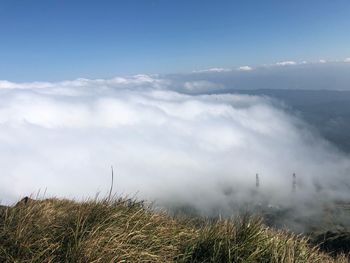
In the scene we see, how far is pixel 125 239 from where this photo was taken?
8.68 m

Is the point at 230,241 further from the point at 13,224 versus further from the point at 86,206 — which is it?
the point at 13,224

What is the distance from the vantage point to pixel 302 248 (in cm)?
1046

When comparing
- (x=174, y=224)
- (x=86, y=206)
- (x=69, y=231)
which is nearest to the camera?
(x=69, y=231)

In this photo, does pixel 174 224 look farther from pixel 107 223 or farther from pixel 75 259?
pixel 75 259

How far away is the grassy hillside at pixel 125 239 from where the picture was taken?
802 cm

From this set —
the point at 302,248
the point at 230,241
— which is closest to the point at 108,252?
the point at 230,241

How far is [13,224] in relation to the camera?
8.88 metres

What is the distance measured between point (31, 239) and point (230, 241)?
148 inches

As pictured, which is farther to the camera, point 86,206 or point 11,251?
point 86,206

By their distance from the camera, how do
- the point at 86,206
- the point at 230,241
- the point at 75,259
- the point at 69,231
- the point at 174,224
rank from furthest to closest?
1. the point at 174,224
2. the point at 86,206
3. the point at 230,241
4. the point at 69,231
5. the point at 75,259

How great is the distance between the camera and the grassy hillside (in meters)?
8.02

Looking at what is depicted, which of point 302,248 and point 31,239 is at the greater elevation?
point 31,239

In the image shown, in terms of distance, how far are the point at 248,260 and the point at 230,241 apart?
0.63m

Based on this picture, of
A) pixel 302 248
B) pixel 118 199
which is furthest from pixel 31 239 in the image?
pixel 302 248
